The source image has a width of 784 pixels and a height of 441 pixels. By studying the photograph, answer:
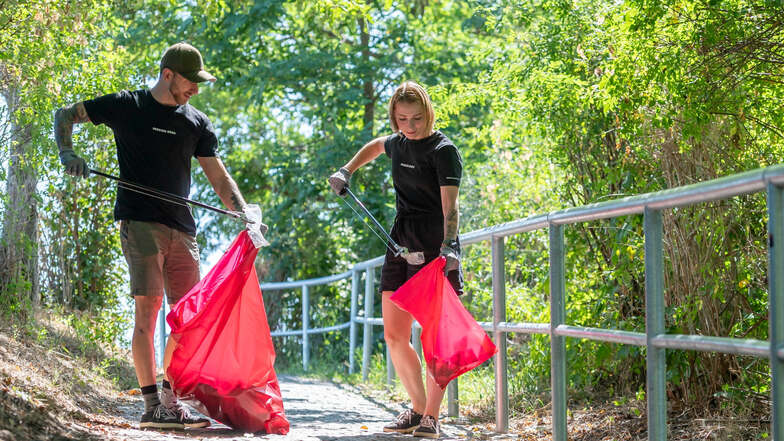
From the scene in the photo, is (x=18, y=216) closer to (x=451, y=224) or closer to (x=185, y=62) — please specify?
(x=185, y=62)

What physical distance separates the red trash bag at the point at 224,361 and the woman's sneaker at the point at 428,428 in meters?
0.68

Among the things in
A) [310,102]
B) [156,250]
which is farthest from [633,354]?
[310,102]

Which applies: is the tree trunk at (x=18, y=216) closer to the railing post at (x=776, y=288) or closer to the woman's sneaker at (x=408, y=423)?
the woman's sneaker at (x=408, y=423)

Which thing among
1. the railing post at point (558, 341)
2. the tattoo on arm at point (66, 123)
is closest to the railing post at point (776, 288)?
the railing post at point (558, 341)

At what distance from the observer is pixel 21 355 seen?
18.3ft

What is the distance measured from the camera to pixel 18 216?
6.74 m

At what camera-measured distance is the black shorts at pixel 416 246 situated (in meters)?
4.88

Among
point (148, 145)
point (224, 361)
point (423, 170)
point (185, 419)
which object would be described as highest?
point (148, 145)

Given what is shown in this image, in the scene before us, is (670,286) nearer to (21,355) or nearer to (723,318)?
(723,318)

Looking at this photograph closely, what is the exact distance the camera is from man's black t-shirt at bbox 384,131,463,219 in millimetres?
4676

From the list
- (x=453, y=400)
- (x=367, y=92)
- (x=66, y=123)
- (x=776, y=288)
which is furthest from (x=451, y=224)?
(x=367, y=92)

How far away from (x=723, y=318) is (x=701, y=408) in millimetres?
448

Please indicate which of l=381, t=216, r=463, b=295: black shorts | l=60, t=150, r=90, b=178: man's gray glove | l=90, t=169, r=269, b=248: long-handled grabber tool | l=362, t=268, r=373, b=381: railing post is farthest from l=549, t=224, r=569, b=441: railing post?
l=362, t=268, r=373, b=381: railing post

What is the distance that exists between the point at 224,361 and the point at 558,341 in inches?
65.3
